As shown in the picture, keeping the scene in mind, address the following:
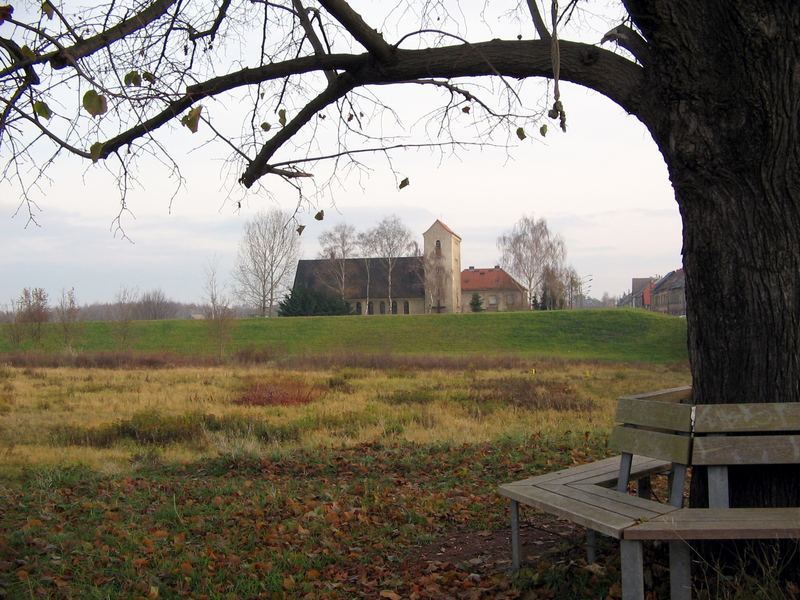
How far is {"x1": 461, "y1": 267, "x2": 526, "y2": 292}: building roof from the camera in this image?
299 feet

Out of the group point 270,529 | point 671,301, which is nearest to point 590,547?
point 270,529

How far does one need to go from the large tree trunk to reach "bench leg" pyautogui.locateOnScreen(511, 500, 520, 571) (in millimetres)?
1180

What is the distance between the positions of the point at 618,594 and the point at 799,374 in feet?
4.81

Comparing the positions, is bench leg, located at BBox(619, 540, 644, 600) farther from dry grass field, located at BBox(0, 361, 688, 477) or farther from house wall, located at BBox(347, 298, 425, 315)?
house wall, located at BBox(347, 298, 425, 315)

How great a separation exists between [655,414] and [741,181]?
1.31 m

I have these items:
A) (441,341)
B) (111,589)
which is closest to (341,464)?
(111,589)

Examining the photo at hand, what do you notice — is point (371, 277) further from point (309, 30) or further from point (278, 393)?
point (309, 30)

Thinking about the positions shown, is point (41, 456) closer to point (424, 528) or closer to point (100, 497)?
point (100, 497)

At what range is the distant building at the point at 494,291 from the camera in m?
90.5

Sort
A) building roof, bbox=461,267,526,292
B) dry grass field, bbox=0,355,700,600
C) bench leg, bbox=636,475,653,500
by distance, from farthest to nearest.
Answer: building roof, bbox=461,267,526,292 → bench leg, bbox=636,475,653,500 → dry grass field, bbox=0,355,700,600

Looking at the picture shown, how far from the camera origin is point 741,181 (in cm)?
381

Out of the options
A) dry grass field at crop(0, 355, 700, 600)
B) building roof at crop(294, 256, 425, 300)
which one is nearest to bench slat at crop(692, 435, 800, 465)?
dry grass field at crop(0, 355, 700, 600)

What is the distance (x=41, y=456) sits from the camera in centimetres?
1076

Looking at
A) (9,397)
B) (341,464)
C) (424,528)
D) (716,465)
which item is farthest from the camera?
(9,397)
